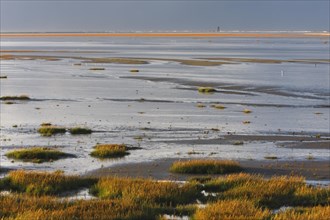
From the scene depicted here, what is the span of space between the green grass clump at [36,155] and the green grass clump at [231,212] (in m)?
11.4

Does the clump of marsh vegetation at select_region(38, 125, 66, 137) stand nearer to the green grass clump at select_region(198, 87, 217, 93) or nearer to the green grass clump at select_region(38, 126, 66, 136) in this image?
the green grass clump at select_region(38, 126, 66, 136)

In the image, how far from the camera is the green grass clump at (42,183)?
17.7 metres

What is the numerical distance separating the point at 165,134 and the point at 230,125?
15.5ft

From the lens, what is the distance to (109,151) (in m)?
25.0

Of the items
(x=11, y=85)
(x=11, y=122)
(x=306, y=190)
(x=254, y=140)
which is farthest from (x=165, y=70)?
(x=306, y=190)

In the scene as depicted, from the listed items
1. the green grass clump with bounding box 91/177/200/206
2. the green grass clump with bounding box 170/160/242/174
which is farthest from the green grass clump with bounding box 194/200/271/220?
the green grass clump with bounding box 170/160/242/174

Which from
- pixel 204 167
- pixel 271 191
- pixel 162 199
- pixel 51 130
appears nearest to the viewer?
pixel 162 199

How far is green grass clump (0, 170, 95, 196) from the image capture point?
57.9 ft

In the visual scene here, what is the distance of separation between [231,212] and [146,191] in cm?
372

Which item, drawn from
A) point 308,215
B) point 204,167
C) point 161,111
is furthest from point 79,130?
point 308,215

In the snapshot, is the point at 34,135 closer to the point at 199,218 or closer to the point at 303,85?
the point at 199,218

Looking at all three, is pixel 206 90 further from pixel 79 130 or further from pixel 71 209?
pixel 71 209

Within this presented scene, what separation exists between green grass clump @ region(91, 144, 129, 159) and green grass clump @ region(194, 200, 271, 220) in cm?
1091

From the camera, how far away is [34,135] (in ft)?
98.9
